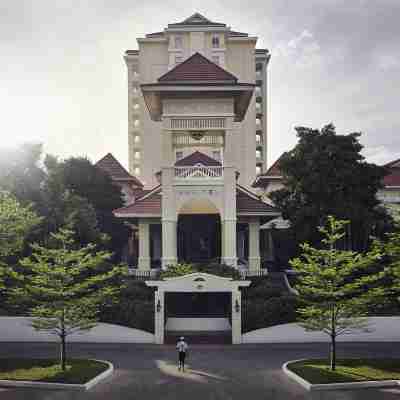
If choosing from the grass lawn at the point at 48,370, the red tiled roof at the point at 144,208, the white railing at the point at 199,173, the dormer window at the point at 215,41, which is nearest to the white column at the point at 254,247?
the white railing at the point at 199,173

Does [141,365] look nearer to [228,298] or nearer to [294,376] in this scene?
[294,376]

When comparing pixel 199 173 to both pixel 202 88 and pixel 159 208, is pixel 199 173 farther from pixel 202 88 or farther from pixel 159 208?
pixel 202 88

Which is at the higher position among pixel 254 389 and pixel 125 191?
pixel 125 191

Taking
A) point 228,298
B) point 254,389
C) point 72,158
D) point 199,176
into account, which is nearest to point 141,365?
point 254,389

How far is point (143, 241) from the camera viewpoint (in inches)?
1305

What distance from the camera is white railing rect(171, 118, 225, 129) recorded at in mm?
29469

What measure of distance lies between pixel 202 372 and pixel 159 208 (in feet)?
52.8

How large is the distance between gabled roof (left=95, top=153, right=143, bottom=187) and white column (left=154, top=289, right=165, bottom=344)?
2369cm

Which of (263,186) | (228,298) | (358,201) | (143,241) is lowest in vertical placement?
(228,298)

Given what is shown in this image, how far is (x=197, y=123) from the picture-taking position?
2950 centimetres

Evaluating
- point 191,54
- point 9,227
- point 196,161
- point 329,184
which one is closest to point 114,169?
point 196,161

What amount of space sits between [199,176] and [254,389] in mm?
16262

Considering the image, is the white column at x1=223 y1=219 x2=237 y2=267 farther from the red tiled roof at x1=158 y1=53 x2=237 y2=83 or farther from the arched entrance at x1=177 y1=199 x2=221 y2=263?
the red tiled roof at x1=158 y1=53 x2=237 y2=83

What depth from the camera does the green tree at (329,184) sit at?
28.4 meters
